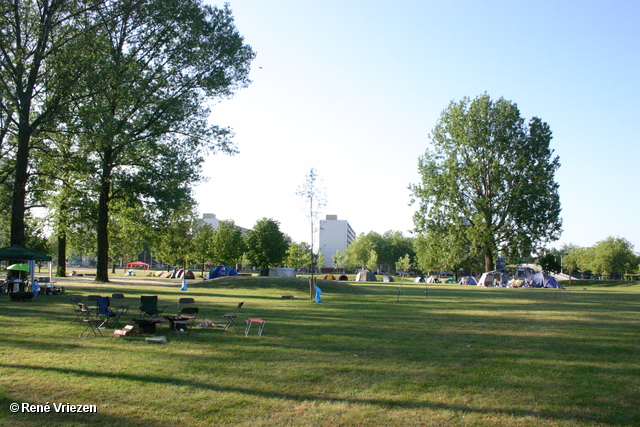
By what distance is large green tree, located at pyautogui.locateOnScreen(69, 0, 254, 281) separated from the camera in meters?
26.7

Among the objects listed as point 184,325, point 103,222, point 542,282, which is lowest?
point 542,282

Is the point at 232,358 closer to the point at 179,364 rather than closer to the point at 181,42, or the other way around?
the point at 179,364

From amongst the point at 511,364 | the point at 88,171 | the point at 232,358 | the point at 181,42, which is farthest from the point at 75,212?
the point at 511,364

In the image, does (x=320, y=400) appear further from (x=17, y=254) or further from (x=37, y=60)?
(x=37, y=60)

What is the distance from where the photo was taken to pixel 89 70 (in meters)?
22.0

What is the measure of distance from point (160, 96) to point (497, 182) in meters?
31.9

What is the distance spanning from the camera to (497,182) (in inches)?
1778

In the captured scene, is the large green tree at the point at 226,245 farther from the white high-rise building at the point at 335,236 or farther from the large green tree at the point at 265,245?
the white high-rise building at the point at 335,236

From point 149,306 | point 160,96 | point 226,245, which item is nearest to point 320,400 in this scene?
point 149,306

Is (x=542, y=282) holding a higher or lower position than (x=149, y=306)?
lower

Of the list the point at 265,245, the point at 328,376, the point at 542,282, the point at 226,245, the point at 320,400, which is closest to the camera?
the point at 320,400

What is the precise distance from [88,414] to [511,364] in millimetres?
7102

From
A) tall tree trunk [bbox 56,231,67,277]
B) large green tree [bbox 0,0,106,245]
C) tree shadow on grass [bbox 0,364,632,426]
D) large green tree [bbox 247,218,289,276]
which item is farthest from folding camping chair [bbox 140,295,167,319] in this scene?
large green tree [bbox 247,218,289,276]

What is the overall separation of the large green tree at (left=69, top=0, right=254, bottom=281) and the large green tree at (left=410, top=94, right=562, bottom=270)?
988 inches
